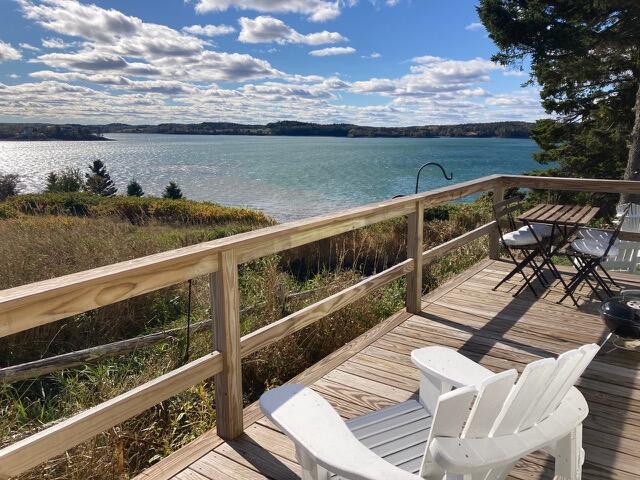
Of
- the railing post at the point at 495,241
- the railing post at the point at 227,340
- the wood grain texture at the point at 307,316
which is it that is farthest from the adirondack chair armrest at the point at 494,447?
the railing post at the point at 495,241

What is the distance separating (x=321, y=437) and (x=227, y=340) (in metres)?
1.08

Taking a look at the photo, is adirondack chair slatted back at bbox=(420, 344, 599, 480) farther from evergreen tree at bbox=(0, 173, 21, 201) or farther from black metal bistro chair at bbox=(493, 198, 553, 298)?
evergreen tree at bbox=(0, 173, 21, 201)

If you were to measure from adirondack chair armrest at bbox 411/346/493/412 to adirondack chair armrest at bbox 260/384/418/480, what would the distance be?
0.44 metres

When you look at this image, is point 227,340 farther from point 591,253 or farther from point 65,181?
point 65,181

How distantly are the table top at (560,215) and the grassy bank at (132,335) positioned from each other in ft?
4.64

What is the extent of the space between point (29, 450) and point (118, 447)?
91cm

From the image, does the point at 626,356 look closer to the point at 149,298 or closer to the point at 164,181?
the point at 149,298

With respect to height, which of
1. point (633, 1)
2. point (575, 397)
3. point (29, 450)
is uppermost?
point (633, 1)

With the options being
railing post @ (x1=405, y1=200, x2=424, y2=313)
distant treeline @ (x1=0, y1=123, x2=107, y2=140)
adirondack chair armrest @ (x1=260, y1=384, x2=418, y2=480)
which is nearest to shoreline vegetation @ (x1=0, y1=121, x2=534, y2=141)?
distant treeline @ (x1=0, y1=123, x2=107, y2=140)

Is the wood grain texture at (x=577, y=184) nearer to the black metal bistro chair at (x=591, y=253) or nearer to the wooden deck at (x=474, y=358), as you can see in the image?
the black metal bistro chair at (x=591, y=253)

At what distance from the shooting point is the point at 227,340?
232cm

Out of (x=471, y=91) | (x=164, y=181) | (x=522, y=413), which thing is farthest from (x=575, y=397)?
(x=471, y=91)

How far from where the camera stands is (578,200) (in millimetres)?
17078

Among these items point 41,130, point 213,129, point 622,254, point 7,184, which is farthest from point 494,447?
point 213,129
